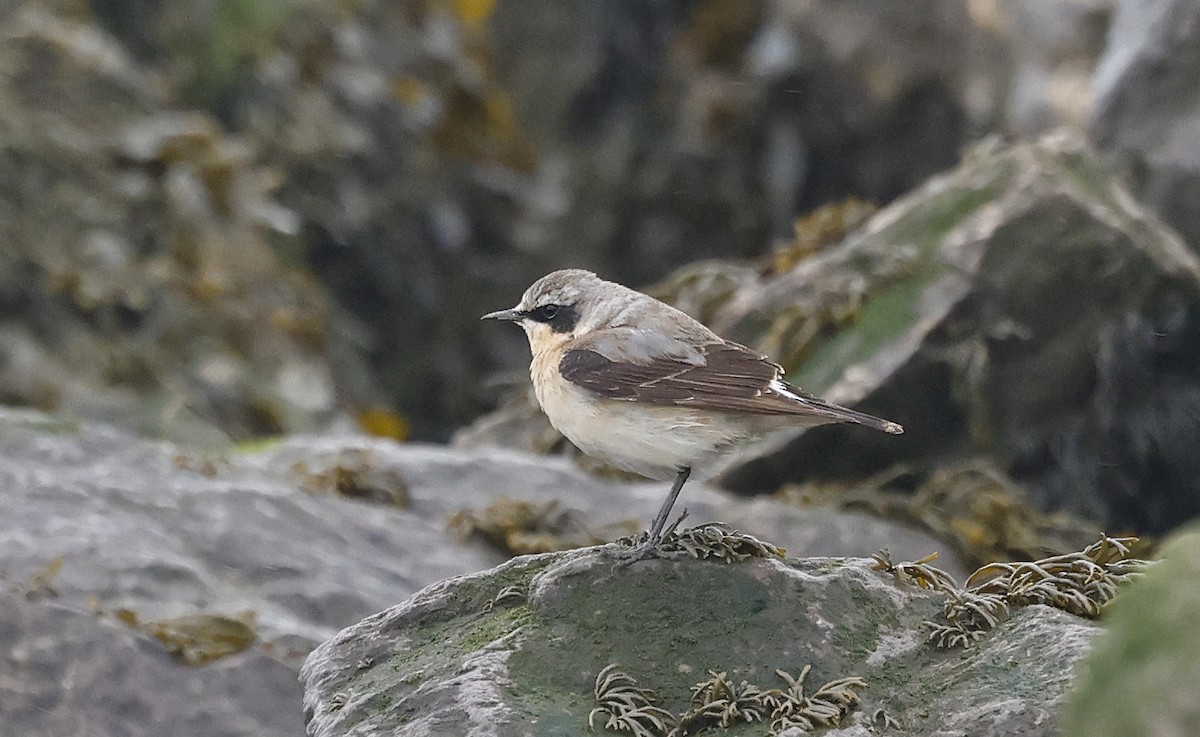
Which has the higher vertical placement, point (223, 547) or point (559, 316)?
point (223, 547)

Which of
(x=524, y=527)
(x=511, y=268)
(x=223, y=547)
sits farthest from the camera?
(x=511, y=268)

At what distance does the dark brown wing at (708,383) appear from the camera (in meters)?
5.51

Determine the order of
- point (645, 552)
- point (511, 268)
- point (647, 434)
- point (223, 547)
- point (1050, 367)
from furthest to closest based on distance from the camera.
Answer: point (511, 268), point (1050, 367), point (223, 547), point (647, 434), point (645, 552)

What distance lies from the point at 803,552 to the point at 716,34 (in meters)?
8.30

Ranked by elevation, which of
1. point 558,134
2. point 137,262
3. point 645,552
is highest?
point 558,134

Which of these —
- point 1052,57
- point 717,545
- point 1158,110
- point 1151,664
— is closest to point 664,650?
point 717,545

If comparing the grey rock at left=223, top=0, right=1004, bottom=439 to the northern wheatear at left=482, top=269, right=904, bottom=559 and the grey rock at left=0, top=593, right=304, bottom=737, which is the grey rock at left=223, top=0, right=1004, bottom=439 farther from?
the northern wheatear at left=482, top=269, right=904, bottom=559

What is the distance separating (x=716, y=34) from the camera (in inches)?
588

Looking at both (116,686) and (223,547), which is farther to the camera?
(223,547)

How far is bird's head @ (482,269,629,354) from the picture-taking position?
20.1 feet

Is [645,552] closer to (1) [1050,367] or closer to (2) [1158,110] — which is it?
(1) [1050,367]

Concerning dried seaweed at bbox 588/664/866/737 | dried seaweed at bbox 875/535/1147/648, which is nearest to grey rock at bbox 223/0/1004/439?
dried seaweed at bbox 875/535/1147/648

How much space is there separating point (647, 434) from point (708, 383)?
0.33 meters

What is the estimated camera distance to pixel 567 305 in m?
6.19
